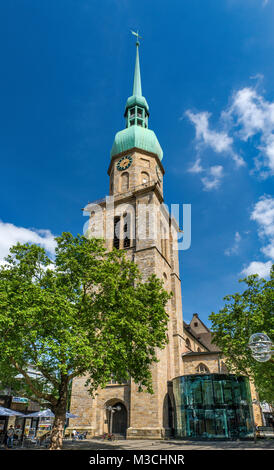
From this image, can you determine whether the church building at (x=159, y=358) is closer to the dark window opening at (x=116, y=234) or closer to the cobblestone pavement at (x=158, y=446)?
the dark window opening at (x=116, y=234)

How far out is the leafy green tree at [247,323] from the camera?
1975cm

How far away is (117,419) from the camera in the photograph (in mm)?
28406

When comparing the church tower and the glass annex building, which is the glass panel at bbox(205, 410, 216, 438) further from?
the church tower

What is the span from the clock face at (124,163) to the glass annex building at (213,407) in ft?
87.0

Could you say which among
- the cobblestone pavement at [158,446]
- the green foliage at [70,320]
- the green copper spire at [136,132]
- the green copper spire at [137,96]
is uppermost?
the green copper spire at [137,96]

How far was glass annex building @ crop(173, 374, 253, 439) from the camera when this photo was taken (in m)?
25.3

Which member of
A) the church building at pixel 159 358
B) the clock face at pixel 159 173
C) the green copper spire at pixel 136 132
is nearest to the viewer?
the church building at pixel 159 358

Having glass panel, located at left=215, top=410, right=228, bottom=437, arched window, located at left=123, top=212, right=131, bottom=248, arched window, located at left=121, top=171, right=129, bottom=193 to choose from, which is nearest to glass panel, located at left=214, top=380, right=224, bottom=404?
glass panel, located at left=215, top=410, right=228, bottom=437

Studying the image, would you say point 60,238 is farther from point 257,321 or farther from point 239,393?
point 239,393

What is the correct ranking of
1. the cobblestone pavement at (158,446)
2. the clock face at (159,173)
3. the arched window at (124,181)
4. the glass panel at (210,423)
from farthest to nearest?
the clock face at (159,173)
the arched window at (124,181)
the glass panel at (210,423)
the cobblestone pavement at (158,446)

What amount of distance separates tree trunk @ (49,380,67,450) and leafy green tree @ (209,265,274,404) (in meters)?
10.5

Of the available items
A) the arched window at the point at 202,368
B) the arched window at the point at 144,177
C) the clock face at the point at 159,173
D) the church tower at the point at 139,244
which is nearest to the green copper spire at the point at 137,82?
the church tower at the point at 139,244

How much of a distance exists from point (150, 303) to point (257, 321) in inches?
257
